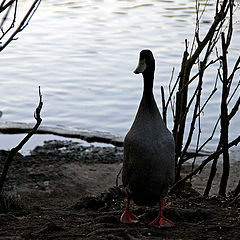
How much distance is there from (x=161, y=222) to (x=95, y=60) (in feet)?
27.6

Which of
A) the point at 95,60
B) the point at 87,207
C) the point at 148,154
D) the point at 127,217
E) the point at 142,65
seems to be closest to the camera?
the point at 148,154

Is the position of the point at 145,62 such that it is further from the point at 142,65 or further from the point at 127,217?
the point at 127,217

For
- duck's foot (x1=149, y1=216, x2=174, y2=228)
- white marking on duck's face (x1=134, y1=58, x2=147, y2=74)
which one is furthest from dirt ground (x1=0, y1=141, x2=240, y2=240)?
white marking on duck's face (x1=134, y1=58, x2=147, y2=74)

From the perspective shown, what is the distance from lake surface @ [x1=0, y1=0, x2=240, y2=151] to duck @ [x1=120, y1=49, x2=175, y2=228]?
4.45m

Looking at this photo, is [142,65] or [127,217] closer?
[142,65]

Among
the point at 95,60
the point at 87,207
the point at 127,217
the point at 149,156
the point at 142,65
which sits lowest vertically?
the point at 95,60

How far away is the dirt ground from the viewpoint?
4.29 meters

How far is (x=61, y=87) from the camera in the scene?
11.0 metres

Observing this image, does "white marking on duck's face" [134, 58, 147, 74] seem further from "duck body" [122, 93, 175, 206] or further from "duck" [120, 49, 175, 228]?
"duck body" [122, 93, 175, 206]

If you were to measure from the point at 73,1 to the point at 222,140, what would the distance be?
1431 cm

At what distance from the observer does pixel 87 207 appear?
5.39 metres

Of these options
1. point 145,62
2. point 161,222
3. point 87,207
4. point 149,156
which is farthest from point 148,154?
point 87,207

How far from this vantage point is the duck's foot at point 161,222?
14.4 feet

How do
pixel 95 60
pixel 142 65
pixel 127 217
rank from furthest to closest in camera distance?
pixel 95 60
pixel 127 217
pixel 142 65
